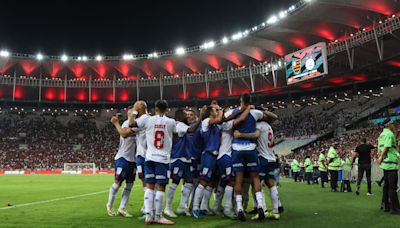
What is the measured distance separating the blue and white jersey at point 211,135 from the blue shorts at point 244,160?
1.82 ft

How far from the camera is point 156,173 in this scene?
7.05 m

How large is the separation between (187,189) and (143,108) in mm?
2139

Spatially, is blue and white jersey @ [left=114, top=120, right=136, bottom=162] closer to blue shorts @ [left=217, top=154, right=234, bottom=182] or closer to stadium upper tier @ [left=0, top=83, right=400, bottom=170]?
blue shorts @ [left=217, top=154, right=234, bottom=182]

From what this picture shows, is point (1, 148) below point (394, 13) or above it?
below

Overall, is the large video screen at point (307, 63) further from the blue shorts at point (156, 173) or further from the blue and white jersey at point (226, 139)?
the blue shorts at point (156, 173)

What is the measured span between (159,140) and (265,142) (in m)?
2.53

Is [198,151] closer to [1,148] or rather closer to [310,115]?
[310,115]

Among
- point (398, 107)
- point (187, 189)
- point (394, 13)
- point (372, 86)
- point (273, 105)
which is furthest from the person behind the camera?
point (273, 105)

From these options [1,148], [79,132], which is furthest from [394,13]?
[1,148]

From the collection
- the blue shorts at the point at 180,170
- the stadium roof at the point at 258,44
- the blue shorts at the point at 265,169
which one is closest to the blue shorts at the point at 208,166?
the blue shorts at the point at 180,170

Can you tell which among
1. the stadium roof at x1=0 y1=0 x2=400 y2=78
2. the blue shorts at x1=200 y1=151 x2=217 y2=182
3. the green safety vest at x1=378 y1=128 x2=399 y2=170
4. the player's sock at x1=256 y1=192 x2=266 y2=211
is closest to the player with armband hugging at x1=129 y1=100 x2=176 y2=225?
the blue shorts at x1=200 y1=151 x2=217 y2=182

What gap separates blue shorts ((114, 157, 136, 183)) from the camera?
806 centimetres

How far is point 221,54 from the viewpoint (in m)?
55.7

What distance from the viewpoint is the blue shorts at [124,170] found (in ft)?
26.5
